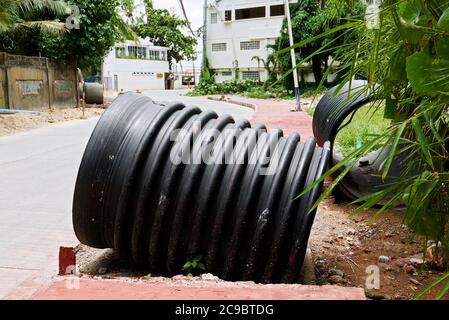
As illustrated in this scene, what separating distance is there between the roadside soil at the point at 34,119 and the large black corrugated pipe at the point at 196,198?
10.1 metres

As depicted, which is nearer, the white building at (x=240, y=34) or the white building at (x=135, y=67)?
the white building at (x=240, y=34)

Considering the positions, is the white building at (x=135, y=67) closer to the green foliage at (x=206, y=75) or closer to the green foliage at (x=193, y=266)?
the green foliage at (x=206, y=75)

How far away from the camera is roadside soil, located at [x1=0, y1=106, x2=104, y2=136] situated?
41.1ft

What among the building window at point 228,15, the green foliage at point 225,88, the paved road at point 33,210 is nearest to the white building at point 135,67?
the building window at point 228,15

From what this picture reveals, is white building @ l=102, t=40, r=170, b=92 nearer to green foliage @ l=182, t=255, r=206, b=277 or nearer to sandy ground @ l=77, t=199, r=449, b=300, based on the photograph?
sandy ground @ l=77, t=199, r=449, b=300

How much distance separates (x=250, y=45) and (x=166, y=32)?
615 inches

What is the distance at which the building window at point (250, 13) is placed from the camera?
3663cm

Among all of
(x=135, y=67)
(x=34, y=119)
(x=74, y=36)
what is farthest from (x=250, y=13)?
(x=34, y=119)

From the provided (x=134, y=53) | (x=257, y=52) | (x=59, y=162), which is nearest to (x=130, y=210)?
(x=59, y=162)

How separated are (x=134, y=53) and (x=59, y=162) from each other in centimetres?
4184

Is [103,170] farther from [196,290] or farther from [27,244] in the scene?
[27,244]

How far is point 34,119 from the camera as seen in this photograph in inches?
555

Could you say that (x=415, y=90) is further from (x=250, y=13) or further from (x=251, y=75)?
(x=250, y=13)

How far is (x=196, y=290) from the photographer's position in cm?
182
